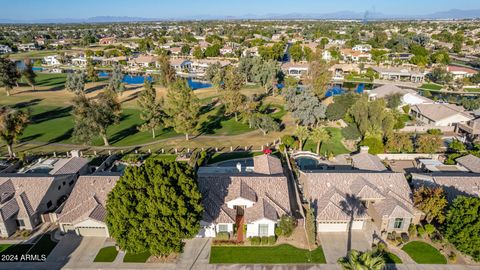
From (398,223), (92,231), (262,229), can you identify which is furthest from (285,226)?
(92,231)

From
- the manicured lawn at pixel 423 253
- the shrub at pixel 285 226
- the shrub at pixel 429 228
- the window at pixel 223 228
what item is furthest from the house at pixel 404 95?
the window at pixel 223 228

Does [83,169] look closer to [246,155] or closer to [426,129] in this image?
[246,155]

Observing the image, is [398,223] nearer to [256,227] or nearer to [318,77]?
[256,227]

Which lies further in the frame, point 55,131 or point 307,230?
point 55,131

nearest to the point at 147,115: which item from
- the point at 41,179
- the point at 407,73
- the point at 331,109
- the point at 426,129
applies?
the point at 41,179

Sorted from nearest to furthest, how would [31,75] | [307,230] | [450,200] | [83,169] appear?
[307,230]
[450,200]
[83,169]
[31,75]
